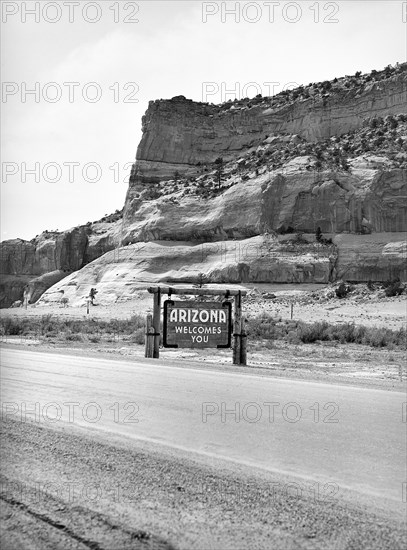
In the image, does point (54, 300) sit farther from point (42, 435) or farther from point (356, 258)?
point (42, 435)

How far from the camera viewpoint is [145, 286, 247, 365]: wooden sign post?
14188 millimetres

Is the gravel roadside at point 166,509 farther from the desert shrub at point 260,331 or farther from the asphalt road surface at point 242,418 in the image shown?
the desert shrub at point 260,331

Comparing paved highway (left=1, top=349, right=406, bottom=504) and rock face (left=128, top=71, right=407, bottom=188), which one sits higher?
rock face (left=128, top=71, right=407, bottom=188)

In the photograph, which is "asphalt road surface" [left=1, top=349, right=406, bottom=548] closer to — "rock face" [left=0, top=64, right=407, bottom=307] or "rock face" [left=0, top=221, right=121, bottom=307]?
"rock face" [left=0, top=64, right=407, bottom=307]

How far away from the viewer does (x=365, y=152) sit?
70.8 metres

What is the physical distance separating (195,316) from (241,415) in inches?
262

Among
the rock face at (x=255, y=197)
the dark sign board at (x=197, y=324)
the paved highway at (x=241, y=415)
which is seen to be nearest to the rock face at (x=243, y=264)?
the rock face at (x=255, y=197)

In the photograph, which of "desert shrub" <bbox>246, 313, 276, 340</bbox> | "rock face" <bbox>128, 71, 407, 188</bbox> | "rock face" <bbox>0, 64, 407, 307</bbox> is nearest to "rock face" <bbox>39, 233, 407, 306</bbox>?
"rock face" <bbox>0, 64, 407, 307</bbox>

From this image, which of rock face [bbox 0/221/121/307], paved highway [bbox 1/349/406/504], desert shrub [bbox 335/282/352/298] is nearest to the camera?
paved highway [bbox 1/349/406/504]

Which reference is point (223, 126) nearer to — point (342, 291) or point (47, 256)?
point (47, 256)

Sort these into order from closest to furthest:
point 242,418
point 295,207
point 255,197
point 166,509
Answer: point 166,509 < point 242,418 < point 295,207 < point 255,197

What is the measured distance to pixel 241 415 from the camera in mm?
7789

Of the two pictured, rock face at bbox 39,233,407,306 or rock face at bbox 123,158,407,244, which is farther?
rock face at bbox 123,158,407,244

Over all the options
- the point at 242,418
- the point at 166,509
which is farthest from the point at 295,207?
the point at 166,509
